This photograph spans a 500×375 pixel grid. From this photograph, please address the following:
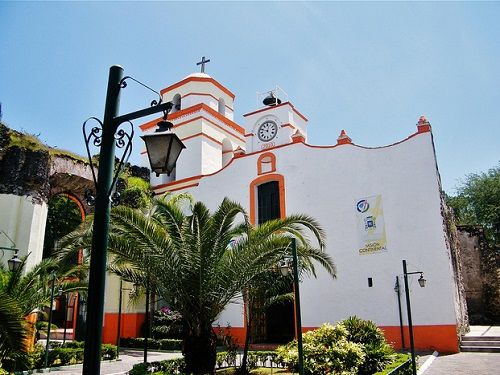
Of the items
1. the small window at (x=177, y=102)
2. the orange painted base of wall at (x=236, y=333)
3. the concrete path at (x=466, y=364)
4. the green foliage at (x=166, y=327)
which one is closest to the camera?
the concrete path at (x=466, y=364)

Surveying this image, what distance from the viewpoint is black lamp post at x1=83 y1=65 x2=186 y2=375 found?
350 centimetres

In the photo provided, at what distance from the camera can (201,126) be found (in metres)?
23.4

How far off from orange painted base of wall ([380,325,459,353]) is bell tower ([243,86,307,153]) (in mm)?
10319

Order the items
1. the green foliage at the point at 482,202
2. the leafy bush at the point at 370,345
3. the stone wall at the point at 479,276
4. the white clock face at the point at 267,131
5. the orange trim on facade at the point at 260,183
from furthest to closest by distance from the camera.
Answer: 1. the green foliage at the point at 482,202
2. the stone wall at the point at 479,276
3. the white clock face at the point at 267,131
4. the orange trim on facade at the point at 260,183
5. the leafy bush at the point at 370,345

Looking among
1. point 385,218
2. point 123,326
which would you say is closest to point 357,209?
point 385,218

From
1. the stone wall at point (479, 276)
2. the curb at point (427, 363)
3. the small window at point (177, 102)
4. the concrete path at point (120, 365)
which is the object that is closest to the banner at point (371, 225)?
the curb at point (427, 363)

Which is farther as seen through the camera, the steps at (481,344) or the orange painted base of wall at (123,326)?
the orange painted base of wall at (123,326)

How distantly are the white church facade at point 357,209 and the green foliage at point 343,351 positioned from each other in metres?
4.35

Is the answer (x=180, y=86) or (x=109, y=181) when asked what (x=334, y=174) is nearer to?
(x=180, y=86)

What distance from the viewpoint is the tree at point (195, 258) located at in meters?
9.20

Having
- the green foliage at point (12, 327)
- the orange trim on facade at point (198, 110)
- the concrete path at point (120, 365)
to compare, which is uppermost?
the orange trim on facade at point (198, 110)

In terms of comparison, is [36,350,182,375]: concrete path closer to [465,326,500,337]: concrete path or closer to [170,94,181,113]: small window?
[465,326,500,337]: concrete path

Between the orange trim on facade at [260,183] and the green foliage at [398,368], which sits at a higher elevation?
the orange trim on facade at [260,183]

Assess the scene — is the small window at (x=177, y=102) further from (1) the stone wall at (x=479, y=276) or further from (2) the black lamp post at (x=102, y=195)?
(2) the black lamp post at (x=102, y=195)
